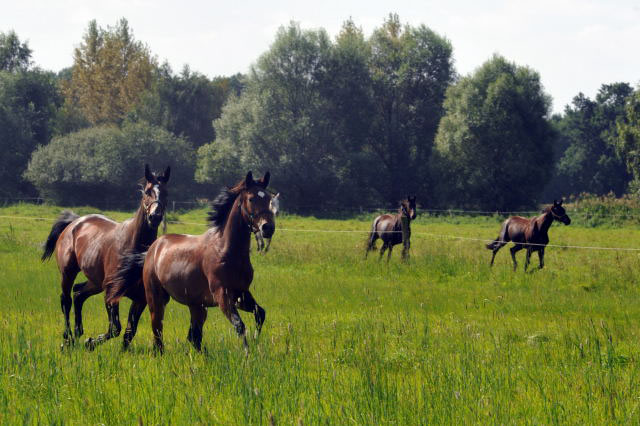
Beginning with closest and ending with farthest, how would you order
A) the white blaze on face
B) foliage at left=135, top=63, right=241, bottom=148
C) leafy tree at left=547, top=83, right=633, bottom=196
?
the white blaze on face
foliage at left=135, top=63, right=241, bottom=148
leafy tree at left=547, top=83, right=633, bottom=196

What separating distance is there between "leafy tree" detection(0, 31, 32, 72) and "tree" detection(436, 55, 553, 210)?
50598 millimetres

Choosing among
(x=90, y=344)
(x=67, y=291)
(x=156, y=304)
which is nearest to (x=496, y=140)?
(x=67, y=291)

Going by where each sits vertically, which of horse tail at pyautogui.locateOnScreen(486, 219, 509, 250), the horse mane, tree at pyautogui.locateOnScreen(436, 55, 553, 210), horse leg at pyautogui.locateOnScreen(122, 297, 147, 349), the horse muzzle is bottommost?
horse leg at pyautogui.locateOnScreen(122, 297, 147, 349)

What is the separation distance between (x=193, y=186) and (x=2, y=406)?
58.8 metres

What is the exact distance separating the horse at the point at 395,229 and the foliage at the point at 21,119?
161ft

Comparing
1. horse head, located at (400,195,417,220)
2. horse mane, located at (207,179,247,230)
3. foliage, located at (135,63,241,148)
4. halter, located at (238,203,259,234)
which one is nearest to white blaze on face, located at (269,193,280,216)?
halter, located at (238,203,259,234)

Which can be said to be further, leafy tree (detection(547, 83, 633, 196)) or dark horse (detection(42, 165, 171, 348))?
leafy tree (detection(547, 83, 633, 196))

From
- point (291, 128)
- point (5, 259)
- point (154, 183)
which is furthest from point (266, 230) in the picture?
point (291, 128)

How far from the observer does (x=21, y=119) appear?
2432 inches

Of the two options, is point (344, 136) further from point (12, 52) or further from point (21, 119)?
point (12, 52)

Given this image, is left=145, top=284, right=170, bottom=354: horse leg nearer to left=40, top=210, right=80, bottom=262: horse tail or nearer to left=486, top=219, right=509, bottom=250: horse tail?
left=40, top=210, right=80, bottom=262: horse tail

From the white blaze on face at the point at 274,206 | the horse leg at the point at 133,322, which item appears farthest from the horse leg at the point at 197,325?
the white blaze on face at the point at 274,206

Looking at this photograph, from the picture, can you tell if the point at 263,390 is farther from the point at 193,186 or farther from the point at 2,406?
the point at 193,186

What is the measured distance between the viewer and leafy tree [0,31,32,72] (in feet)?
242
